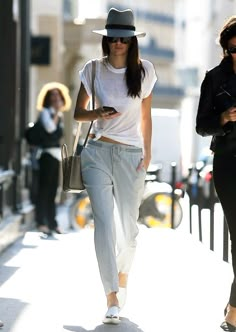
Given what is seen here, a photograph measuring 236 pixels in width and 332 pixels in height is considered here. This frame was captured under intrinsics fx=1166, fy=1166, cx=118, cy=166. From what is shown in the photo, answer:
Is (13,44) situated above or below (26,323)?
above

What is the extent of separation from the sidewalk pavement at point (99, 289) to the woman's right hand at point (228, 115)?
133 cm

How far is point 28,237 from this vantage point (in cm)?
1320

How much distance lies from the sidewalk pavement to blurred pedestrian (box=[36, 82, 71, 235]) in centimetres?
216

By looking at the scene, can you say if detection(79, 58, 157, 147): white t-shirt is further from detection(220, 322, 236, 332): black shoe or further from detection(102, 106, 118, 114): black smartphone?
detection(220, 322, 236, 332): black shoe

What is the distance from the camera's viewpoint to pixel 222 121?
6508 mm

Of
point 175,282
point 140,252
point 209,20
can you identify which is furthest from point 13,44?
point 209,20

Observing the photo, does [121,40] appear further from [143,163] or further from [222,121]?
[222,121]

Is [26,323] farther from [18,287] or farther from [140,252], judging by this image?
[140,252]

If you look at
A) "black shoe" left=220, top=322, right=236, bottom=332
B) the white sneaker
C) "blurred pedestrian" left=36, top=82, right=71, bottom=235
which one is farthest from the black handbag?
"blurred pedestrian" left=36, top=82, right=71, bottom=235

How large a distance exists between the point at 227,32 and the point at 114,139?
108cm

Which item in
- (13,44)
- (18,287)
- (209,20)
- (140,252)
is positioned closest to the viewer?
(18,287)

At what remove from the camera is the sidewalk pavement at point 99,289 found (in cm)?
723

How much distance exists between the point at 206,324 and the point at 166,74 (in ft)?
309

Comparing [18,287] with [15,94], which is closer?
[18,287]
